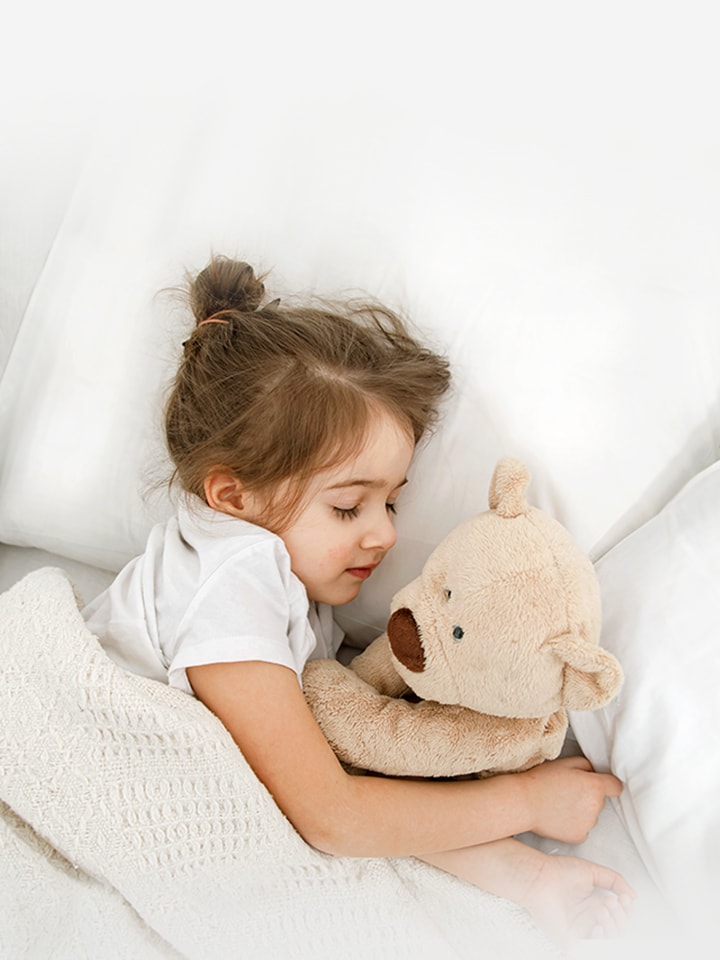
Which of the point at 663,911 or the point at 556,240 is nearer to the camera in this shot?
the point at 663,911

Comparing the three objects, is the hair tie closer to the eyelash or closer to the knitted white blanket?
the eyelash

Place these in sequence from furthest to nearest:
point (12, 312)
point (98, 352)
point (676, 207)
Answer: point (12, 312)
point (98, 352)
point (676, 207)

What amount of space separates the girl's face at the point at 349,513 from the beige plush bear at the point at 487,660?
0.35ft

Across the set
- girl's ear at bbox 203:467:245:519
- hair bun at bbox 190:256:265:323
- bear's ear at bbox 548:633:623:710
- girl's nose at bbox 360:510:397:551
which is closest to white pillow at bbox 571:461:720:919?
bear's ear at bbox 548:633:623:710

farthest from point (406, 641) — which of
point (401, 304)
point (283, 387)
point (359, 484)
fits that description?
point (401, 304)

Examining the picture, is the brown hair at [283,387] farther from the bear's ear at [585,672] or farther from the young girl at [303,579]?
the bear's ear at [585,672]

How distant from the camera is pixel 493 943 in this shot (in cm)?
83

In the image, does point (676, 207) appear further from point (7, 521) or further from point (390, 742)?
point (7, 521)

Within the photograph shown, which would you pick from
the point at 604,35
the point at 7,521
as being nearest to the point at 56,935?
the point at 7,521

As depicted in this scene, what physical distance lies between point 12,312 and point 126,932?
0.82 metres

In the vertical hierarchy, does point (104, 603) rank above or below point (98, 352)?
below

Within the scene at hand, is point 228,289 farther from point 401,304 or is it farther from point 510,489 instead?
point 510,489

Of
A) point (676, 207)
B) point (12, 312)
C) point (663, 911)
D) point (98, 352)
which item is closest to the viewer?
point (663, 911)

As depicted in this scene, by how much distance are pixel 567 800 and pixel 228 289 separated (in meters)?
0.66
